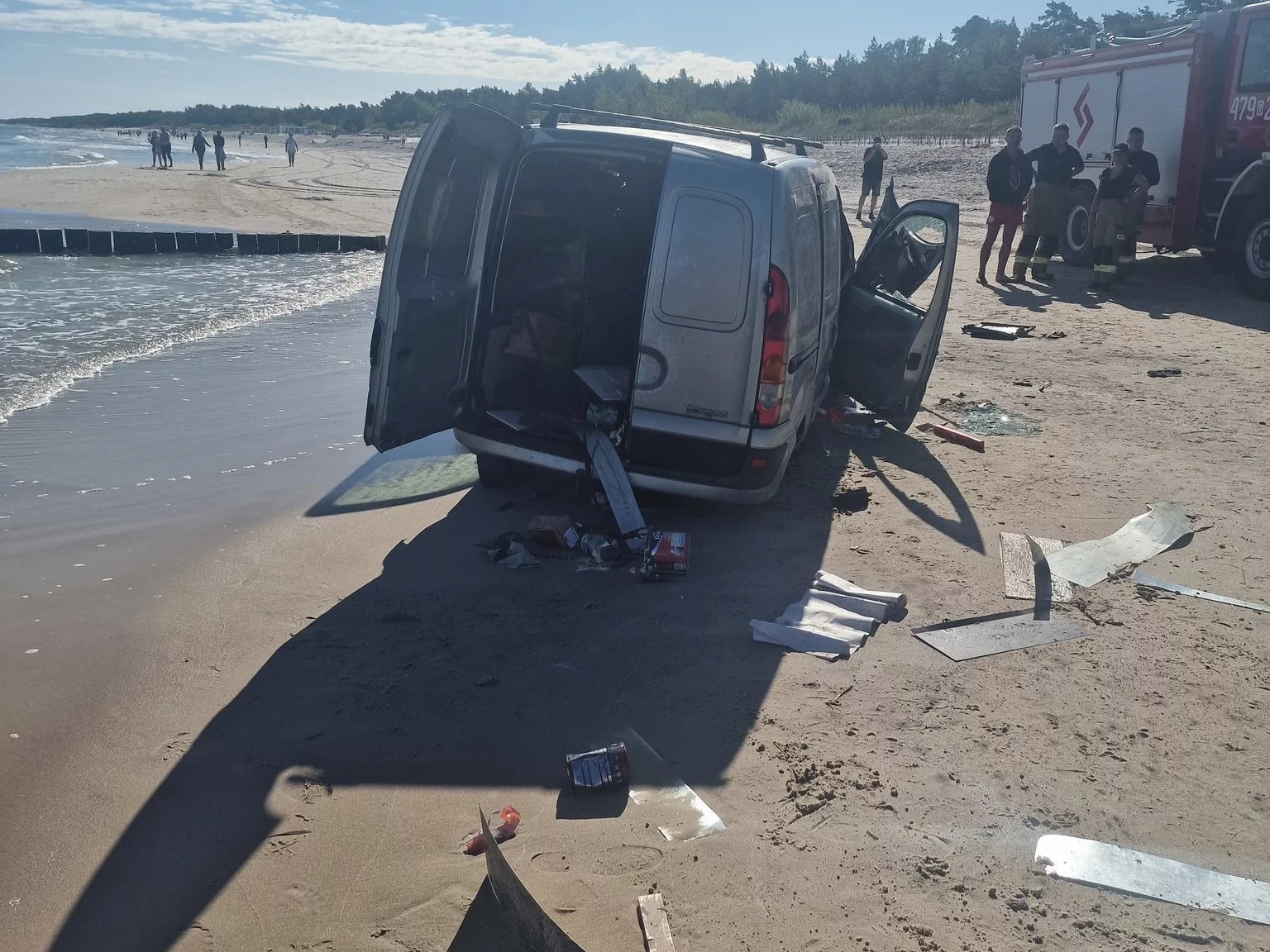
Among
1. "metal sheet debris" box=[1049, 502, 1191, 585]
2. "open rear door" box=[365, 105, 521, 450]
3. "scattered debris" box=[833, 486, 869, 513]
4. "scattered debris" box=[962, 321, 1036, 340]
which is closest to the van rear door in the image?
"open rear door" box=[365, 105, 521, 450]

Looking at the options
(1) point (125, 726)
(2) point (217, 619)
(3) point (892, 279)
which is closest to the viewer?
(1) point (125, 726)

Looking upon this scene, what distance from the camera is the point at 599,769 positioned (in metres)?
3.53

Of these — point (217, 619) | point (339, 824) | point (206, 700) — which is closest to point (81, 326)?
point (217, 619)

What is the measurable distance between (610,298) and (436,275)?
1.26 meters

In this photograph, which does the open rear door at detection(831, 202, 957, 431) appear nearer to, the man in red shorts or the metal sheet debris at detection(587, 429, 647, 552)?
the metal sheet debris at detection(587, 429, 647, 552)

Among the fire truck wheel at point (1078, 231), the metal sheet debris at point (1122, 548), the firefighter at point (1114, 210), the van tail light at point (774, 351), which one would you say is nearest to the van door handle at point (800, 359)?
the van tail light at point (774, 351)

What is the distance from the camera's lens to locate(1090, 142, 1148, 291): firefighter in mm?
13820

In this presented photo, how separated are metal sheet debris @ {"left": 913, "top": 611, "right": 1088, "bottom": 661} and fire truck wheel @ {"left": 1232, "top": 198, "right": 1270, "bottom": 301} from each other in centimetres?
1066

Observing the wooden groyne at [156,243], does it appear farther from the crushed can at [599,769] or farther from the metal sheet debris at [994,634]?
the crushed can at [599,769]

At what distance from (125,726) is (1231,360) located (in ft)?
33.3

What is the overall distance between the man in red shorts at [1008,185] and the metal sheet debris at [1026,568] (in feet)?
31.8

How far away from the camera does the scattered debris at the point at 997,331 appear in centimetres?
1126

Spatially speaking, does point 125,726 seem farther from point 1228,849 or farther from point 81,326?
point 81,326

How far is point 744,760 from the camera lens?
371 centimetres
